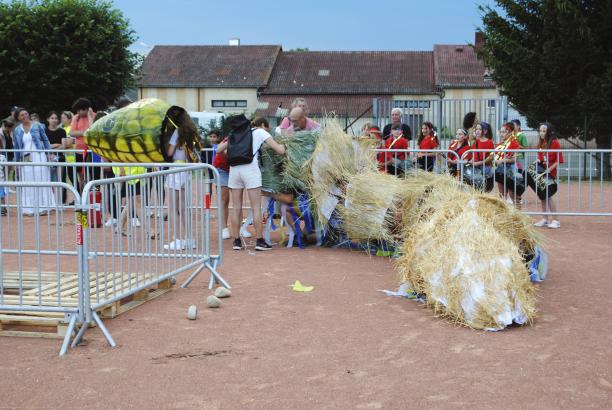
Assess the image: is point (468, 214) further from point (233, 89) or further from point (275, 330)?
point (233, 89)

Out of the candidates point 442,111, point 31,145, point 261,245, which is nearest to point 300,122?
point 261,245

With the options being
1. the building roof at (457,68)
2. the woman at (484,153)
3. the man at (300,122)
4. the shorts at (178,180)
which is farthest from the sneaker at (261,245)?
the building roof at (457,68)

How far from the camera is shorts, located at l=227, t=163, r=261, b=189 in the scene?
9.47 metres

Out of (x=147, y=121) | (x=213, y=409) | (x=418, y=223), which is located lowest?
(x=213, y=409)

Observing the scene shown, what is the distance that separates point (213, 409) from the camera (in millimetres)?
4320

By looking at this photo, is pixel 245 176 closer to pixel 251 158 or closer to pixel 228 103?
pixel 251 158

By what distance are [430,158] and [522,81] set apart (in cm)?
1305

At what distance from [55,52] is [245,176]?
22831 mm

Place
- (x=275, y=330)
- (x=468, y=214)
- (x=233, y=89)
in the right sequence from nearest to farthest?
(x=275, y=330) < (x=468, y=214) < (x=233, y=89)

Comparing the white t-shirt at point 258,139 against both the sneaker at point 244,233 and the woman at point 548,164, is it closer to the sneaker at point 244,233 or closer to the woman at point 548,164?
the sneaker at point 244,233

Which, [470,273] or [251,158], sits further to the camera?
[251,158]

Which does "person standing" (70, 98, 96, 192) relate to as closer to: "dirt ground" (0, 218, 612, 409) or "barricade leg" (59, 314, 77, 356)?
"dirt ground" (0, 218, 612, 409)

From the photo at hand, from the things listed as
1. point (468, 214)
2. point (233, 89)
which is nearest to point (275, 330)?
point (468, 214)

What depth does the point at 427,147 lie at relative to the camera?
43.3 ft
